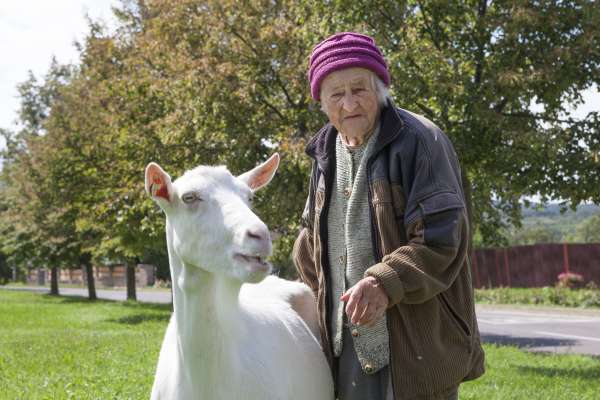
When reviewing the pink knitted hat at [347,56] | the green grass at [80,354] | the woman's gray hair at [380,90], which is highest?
the pink knitted hat at [347,56]

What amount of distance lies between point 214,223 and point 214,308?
1.25 ft

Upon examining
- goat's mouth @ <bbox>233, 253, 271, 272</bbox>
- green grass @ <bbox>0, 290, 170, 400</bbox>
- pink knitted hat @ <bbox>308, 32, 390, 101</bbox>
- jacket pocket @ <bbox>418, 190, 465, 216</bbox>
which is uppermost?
pink knitted hat @ <bbox>308, 32, 390, 101</bbox>

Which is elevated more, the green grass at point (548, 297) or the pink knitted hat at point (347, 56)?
the pink knitted hat at point (347, 56)

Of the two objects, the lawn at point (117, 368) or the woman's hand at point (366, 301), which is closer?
the woman's hand at point (366, 301)

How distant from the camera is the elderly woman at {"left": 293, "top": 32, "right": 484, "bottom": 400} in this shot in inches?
106

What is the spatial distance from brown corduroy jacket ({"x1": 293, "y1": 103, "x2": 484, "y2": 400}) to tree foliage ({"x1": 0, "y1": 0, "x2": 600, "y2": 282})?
3.87 meters

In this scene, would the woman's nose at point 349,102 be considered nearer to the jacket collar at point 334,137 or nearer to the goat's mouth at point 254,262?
the jacket collar at point 334,137

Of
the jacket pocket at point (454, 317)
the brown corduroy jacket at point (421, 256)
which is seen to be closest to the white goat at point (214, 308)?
the brown corduroy jacket at point (421, 256)

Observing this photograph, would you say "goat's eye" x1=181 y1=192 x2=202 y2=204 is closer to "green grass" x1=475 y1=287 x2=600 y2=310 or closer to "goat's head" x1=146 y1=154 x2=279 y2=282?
"goat's head" x1=146 y1=154 x2=279 y2=282

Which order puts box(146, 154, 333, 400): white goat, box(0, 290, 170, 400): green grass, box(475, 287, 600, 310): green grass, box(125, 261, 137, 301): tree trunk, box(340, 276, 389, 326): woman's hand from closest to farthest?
box(340, 276, 389, 326): woman's hand < box(146, 154, 333, 400): white goat < box(0, 290, 170, 400): green grass < box(475, 287, 600, 310): green grass < box(125, 261, 137, 301): tree trunk

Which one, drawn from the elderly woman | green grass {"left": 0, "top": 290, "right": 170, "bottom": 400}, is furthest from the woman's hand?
green grass {"left": 0, "top": 290, "right": 170, "bottom": 400}

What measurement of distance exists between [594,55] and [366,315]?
7494 millimetres

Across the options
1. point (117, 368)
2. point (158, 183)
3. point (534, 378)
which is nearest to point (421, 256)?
point (158, 183)

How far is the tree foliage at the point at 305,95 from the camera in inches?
352
